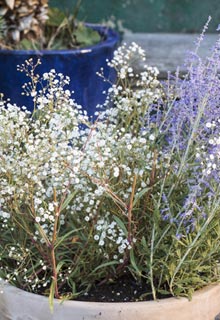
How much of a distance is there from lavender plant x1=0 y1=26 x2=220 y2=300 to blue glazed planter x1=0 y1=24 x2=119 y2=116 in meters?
0.94

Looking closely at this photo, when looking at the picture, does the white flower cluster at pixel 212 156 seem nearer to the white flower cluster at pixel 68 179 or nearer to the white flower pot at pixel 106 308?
the white flower cluster at pixel 68 179

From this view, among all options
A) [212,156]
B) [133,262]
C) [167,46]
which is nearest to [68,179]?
[133,262]

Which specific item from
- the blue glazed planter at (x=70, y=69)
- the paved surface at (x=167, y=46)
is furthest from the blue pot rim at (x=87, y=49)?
the paved surface at (x=167, y=46)

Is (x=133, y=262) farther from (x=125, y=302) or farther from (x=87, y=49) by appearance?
(x=87, y=49)

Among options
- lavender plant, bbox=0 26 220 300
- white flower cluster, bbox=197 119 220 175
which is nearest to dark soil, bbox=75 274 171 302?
lavender plant, bbox=0 26 220 300

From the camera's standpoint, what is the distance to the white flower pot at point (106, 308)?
2.12m

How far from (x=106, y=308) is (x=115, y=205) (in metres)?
0.34

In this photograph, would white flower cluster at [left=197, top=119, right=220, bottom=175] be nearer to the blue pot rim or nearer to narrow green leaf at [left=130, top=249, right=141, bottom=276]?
narrow green leaf at [left=130, top=249, right=141, bottom=276]

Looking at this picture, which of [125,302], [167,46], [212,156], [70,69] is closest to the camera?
[212,156]

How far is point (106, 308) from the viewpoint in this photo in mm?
2117

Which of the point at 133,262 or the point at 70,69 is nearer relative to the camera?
the point at 133,262

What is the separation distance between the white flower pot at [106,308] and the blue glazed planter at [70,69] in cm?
132

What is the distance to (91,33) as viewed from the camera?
11.9 ft

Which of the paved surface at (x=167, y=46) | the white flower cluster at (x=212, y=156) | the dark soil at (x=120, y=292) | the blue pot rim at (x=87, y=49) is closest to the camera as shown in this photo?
the white flower cluster at (x=212, y=156)
